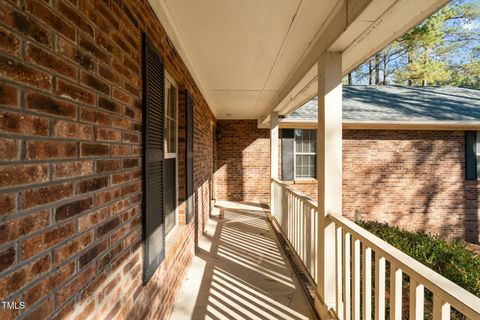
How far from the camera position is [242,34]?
2.52 m

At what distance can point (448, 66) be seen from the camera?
16250mm

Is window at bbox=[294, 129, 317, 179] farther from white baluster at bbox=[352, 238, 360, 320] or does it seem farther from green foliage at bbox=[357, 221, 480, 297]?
white baluster at bbox=[352, 238, 360, 320]

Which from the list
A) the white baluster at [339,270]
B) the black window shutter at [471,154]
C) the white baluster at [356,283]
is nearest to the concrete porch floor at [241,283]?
the white baluster at [339,270]

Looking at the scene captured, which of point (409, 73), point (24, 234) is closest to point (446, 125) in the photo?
point (24, 234)

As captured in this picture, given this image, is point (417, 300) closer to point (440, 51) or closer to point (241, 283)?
point (241, 283)

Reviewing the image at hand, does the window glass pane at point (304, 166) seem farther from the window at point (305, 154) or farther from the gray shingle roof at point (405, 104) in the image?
the gray shingle roof at point (405, 104)

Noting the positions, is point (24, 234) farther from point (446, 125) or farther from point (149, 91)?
point (446, 125)

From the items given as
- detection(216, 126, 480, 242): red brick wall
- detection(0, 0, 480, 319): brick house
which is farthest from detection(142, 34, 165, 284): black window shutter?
detection(216, 126, 480, 242): red brick wall

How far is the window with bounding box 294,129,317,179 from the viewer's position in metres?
8.39

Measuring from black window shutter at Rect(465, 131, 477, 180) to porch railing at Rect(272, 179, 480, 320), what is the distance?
21.1 feet

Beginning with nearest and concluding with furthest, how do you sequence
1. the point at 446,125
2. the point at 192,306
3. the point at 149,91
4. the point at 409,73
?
the point at 149,91
the point at 192,306
the point at 446,125
the point at 409,73

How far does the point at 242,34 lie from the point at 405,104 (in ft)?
24.9

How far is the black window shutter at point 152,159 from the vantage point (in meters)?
1.79

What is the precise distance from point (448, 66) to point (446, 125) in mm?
12099
